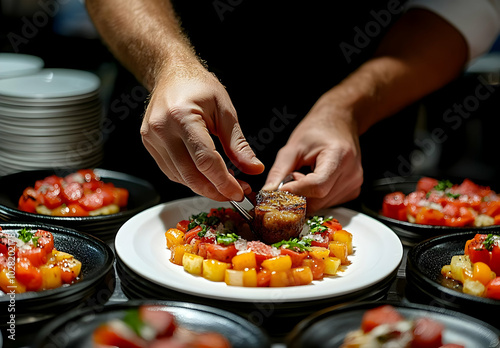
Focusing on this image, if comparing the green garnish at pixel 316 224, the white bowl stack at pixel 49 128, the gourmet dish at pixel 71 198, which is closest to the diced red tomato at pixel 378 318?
the green garnish at pixel 316 224

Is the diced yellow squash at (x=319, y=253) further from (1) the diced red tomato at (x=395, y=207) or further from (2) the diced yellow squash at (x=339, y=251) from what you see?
(1) the diced red tomato at (x=395, y=207)

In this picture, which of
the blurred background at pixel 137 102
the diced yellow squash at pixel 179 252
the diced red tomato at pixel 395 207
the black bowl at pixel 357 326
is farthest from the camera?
the blurred background at pixel 137 102

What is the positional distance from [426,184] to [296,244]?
113 cm

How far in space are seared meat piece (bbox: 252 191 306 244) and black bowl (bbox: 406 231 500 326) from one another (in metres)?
0.41

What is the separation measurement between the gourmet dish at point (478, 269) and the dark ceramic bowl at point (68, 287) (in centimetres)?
105

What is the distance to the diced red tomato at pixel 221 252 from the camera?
1826 mm

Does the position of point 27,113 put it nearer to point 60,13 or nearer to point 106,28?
point 106,28

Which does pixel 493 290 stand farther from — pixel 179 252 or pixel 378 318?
pixel 179 252

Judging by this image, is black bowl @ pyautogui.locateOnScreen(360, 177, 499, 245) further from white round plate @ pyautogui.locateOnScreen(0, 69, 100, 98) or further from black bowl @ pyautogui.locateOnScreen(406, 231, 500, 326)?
white round plate @ pyautogui.locateOnScreen(0, 69, 100, 98)

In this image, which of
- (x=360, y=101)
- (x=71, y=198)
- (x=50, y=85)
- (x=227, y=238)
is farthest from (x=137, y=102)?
(x=227, y=238)

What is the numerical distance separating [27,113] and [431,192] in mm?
1993

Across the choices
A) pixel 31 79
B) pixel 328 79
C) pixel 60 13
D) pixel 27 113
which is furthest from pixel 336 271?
pixel 60 13

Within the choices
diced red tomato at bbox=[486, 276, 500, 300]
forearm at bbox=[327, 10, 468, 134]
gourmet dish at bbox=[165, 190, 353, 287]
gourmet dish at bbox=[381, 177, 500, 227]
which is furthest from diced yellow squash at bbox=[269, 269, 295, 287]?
forearm at bbox=[327, 10, 468, 134]

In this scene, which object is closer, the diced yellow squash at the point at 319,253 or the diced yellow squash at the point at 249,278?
the diced yellow squash at the point at 249,278
